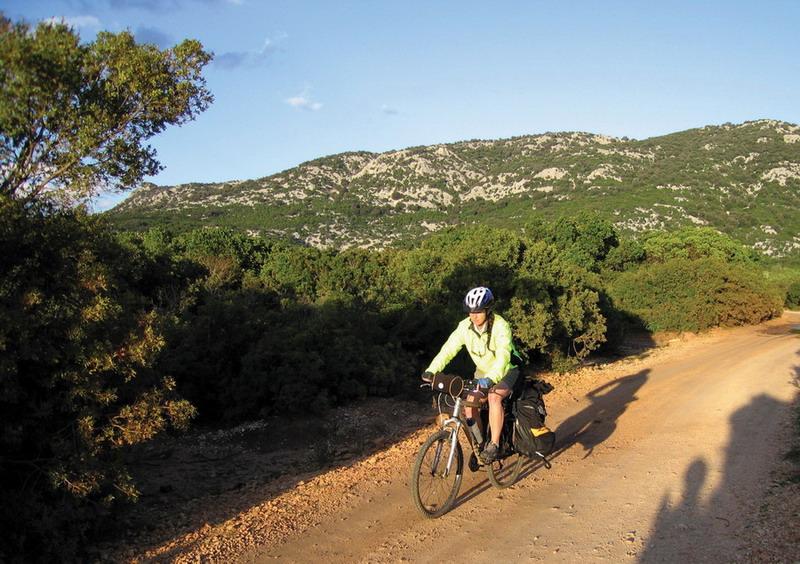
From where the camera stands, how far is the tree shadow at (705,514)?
4805 millimetres

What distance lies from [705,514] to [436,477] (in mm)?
2586

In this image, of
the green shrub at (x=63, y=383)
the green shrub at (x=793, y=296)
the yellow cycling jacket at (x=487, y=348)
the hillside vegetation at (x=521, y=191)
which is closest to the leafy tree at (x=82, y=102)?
the green shrub at (x=63, y=383)

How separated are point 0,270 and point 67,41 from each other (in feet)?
8.38

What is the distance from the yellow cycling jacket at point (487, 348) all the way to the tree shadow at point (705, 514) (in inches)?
79.9

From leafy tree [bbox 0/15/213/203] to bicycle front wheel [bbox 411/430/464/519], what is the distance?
4473 mm

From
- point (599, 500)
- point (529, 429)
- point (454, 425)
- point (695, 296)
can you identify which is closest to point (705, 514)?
point (599, 500)

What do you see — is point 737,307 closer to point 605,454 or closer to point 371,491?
point 605,454

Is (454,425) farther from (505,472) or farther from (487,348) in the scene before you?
(505,472)

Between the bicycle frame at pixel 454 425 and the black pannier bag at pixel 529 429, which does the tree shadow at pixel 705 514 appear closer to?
the black pannier bag at pixel 529 429

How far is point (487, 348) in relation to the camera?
6199 millimetres

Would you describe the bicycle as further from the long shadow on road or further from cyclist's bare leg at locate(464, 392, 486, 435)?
the long shadow on road

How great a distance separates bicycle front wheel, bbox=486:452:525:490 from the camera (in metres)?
6.51

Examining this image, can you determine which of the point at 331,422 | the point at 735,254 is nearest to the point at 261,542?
the point at 331,422

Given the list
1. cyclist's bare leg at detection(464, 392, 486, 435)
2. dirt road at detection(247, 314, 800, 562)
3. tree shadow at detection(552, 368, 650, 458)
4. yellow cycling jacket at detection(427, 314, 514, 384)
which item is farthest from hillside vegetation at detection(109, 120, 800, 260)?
cyclist's bare leg at detection(464, 392, 486, 435)
